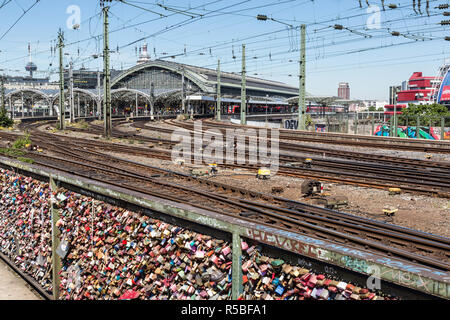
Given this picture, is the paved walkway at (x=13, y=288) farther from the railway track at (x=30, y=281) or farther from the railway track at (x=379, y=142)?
the railway track at (x=379, y=142)

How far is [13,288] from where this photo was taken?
7.20 meters

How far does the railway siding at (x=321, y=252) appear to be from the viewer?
8.64 feet

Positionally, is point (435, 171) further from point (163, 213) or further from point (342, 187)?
point (163, 213)

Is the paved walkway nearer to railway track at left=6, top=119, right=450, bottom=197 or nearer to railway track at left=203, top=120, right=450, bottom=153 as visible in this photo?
railway track at left=6, top=119, right=450, bottom=197

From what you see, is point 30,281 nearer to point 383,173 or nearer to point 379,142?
point 383,173

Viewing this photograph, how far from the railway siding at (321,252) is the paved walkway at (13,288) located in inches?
125

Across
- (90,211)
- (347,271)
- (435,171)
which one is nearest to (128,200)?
(90,211)

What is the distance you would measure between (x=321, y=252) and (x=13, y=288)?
615 cm

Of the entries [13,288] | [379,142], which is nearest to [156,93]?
[379,142]

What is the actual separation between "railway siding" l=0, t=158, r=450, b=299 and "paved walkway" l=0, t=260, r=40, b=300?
318 centimetres

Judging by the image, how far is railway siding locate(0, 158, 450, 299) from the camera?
8.64 ft

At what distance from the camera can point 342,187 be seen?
41.9 feet

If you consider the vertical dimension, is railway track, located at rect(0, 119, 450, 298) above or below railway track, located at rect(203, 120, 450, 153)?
below

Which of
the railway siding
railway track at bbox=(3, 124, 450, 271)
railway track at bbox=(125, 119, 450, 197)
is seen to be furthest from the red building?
the railway siding
